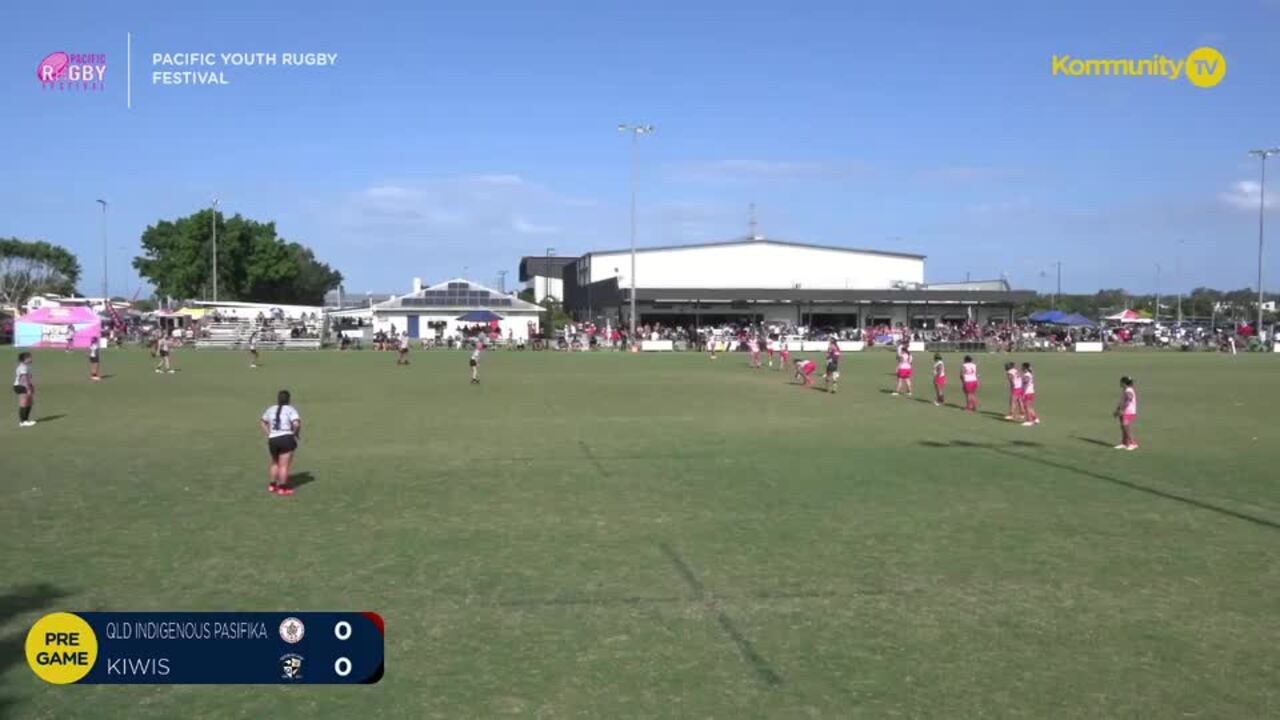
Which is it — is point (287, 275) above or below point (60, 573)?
above

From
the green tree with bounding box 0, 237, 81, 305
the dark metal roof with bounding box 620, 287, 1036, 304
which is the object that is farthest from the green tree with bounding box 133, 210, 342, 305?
the dark metal roof with bounding box 620, 287, 1036, 304

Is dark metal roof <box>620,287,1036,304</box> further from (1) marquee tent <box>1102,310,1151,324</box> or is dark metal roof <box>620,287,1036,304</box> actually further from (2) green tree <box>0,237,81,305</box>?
(2) green tree <box>0,237,81,305</box>

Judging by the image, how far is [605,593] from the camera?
26.3 feet

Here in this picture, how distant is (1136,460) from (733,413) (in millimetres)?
9358

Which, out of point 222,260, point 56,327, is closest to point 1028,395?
point 56,327

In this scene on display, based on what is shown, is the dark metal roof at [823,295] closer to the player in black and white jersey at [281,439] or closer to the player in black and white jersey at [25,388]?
the player in black and white jersey at [25,388]

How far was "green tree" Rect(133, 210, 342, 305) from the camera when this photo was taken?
3489 inches

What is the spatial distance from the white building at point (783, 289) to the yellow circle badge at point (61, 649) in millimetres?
66424

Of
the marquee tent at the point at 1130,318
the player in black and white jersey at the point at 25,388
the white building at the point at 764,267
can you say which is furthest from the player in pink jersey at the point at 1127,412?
the marquee tent at the point at 1130,318

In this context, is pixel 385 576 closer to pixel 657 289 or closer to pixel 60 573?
pixel 60 573

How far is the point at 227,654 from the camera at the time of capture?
6008 millimetres

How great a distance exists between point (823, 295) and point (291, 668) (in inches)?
2817

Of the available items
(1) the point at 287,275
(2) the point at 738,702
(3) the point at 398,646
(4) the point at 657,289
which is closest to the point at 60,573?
(3) the point at 398,646

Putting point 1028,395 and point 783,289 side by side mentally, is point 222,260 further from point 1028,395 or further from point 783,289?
point 1028,395
